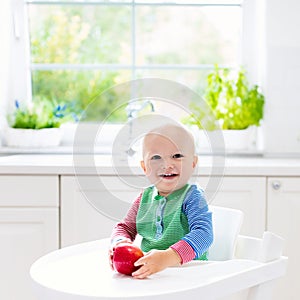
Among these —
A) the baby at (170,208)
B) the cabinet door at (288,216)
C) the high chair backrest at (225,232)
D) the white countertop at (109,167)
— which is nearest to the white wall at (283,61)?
the white countertop at (109,167)

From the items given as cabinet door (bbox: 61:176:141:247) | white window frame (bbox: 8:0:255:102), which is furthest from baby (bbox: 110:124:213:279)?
white window frame (bbox: 8:0:255:102)

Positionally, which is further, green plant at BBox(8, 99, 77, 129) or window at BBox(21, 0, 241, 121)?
window at BBox(21, 0, 241, 121)

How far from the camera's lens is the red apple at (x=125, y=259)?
1.36 metres

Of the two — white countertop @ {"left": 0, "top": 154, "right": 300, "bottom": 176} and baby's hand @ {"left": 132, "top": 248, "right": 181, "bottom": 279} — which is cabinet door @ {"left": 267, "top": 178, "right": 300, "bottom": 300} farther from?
baby's hand @ {"left": 132, "top": 248, "right": 181, "bottom": 279}

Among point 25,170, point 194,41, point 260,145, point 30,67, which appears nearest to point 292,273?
point 260,145

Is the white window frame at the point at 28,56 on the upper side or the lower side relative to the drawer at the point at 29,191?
upper

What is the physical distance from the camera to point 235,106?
10.1 feet

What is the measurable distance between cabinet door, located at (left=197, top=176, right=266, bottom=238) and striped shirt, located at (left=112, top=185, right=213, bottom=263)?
0.92m

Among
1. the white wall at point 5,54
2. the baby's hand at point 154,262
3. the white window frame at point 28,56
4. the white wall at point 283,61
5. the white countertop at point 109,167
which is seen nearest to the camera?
the baby's hand at point 154,262

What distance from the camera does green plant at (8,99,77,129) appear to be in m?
3.08

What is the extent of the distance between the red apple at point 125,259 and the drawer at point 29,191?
1.18 m

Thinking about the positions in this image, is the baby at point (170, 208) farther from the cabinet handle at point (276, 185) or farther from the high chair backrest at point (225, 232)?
the cabinet handle at point (276, 185)

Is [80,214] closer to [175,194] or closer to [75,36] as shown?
[175,194]

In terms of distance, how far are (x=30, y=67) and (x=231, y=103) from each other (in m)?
1.00
